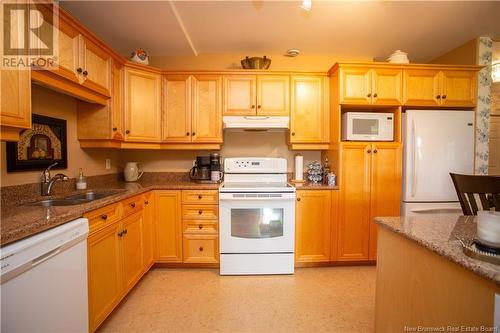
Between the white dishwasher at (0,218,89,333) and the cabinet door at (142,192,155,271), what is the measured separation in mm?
889

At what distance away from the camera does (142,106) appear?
2.54 metres

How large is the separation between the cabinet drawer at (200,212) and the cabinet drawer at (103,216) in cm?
75

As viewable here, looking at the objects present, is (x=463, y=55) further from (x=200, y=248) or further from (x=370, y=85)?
(x=200, y=248)

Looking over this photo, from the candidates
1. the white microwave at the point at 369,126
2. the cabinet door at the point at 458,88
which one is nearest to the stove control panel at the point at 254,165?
the white microwave at the point at 369,126

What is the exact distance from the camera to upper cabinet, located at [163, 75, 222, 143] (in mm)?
2684

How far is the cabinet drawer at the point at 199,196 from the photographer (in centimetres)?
245

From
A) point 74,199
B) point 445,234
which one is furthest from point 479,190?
point 74,199

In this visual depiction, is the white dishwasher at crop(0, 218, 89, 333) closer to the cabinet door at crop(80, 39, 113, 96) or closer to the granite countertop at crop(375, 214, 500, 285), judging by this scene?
the cabinet door at crop(80, 39, 113, 96)

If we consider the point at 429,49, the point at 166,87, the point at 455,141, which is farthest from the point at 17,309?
the point at 429,49

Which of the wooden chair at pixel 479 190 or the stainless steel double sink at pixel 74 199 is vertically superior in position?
the wooden chair at pixel 479 190

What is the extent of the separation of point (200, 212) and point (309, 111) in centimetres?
169

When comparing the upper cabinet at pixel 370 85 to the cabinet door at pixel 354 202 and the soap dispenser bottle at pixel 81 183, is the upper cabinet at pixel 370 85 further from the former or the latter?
the soap dispenser bottle at pixel 81 183

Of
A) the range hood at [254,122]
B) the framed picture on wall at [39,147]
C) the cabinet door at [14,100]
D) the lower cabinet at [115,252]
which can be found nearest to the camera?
the cabinet door at [14,100]

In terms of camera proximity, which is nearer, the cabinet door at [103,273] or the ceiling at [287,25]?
the cabinet door at [103,273]
